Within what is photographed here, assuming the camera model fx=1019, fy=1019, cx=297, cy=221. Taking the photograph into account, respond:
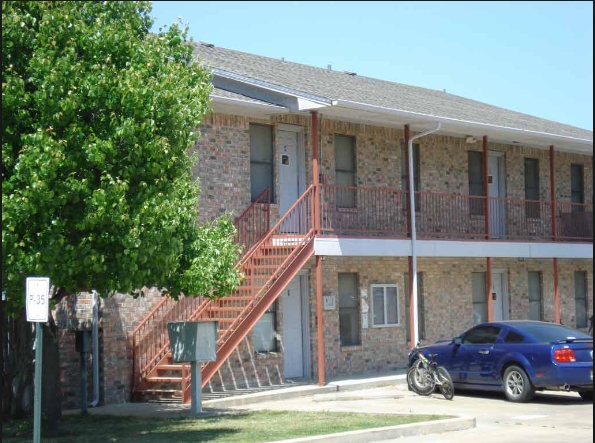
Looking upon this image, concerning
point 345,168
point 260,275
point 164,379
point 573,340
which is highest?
point 345,168

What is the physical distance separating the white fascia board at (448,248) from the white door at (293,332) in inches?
70.1

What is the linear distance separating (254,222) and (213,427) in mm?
7184

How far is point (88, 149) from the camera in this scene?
12.4m

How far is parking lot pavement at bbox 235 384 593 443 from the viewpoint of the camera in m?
13.6

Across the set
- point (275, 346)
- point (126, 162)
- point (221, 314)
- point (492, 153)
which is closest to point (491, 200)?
point (492, 153)

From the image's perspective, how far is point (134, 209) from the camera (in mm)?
12766

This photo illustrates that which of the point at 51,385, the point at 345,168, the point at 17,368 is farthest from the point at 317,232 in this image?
the point at 51,385

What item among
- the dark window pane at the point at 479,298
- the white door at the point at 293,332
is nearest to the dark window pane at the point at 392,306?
the white door at the point at 293,332

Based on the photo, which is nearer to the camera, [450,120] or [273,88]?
[273,88]

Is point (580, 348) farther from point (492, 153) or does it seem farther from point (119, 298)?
point (492, 153)

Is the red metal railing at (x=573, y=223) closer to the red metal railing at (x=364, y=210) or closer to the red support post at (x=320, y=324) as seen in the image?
the red metal railing at (x=364, y=210)

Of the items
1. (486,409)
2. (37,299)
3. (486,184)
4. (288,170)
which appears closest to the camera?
(37,299)

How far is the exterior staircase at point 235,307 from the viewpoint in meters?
18.5

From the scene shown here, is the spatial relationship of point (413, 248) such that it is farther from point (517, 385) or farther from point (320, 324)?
point (517, 385)
